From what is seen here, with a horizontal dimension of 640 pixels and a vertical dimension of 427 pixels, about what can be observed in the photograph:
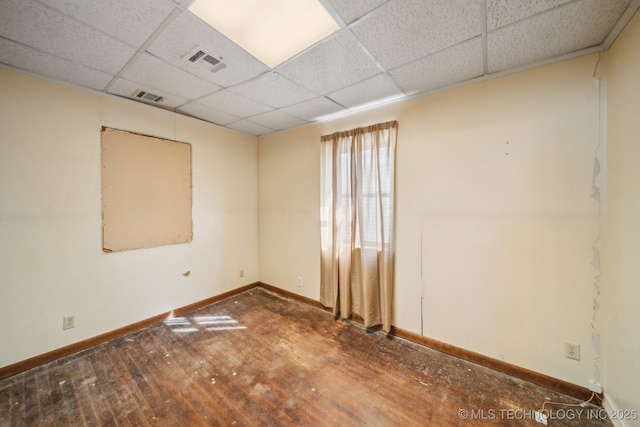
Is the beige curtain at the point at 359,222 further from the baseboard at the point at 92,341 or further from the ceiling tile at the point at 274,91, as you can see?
the baseboard at the point at 92,341

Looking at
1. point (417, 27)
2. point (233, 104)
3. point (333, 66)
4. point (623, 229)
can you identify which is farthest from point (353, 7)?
point (623, 229)

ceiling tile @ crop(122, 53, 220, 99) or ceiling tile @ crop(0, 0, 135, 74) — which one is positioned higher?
ceiling tile @ crop(122, 53, 220, 99)

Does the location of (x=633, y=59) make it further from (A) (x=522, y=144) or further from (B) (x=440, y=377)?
(B) (x=440, y=377)

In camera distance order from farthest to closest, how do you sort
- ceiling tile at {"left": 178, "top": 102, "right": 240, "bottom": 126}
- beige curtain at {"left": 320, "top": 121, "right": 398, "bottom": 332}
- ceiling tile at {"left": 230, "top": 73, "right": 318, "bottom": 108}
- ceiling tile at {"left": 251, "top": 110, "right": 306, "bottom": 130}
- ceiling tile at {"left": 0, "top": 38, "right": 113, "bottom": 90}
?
ceiling tile at {"left": 251, "top": 110, "right": 306, "bottom": 130}
ceiling tile at {"left": 178, "top": 102, "right": 240, "bottom": 126}
beige curtain at {"left": 320, "top": 121, "right": 398, "bottom": 332}
ceiling tile at {"left": 230, "top": 73, "right": 318, "bottom": 108}
ceiling tile at {"left": 0, "top": 38, "right": 113, "bottom": 90}

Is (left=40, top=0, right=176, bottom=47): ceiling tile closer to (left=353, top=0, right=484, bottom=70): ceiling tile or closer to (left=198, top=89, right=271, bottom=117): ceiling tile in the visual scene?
(left=198, top=89, right=271, bottom=117): ceiling tile

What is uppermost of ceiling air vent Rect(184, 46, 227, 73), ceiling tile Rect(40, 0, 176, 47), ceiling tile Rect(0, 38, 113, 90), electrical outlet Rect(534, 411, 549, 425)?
ceiling tile Rect(0, 38, 113, 90)

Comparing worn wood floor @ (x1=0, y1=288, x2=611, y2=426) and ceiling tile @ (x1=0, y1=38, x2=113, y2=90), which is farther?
ceiling tile @ (x1=0, y1=38, x2=113, y2=90)

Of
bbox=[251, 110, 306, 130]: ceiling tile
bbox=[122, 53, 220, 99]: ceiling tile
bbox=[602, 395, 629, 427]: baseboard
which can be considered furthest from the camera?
bbox=[251, 110, 306, 130]: ceiling tile

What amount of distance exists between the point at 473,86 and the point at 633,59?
2.86ft

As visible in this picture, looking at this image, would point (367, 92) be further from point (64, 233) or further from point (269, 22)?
point (64, 233)

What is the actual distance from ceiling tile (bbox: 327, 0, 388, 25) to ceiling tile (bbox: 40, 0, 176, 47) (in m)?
0.90

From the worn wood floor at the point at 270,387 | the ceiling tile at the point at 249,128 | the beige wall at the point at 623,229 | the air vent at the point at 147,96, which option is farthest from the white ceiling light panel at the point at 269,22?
the worn wood floor at the point at 270,387

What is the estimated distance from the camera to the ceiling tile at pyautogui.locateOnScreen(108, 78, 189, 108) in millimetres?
2098

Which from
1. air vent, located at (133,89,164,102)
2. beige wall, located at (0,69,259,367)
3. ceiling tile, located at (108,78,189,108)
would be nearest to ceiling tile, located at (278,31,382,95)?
ceiling tile, located at (108,78,189,108)
